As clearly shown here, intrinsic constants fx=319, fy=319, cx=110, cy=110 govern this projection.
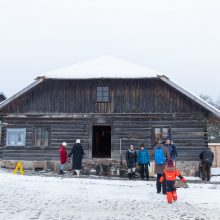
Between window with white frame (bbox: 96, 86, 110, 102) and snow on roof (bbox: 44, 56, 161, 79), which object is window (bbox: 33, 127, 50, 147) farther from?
window with white frame (bbox: 96, 86, 110, 102)

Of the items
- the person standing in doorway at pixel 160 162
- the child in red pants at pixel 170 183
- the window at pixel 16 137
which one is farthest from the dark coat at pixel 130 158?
the window at pixel 16 137

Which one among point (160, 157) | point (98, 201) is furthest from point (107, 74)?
point (98, 201)

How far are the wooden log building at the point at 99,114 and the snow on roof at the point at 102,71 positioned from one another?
0.05m

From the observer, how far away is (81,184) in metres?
11.7

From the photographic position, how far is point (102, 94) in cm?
1759

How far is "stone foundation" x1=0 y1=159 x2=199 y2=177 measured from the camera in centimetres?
1614

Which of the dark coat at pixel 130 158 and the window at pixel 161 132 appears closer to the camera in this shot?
the dark coat at pixel 130 158

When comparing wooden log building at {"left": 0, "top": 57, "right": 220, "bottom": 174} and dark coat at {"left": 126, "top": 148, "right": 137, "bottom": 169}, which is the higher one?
wooden log building at {"left": 0, "top": 57, "right": 220, "bottom": 174}

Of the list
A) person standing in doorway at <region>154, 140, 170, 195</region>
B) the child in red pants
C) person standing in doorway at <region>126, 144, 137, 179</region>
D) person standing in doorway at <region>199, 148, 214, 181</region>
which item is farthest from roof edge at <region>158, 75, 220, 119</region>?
the child in red pants

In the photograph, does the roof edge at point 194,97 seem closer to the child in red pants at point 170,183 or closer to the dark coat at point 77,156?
the dark coat at point 77,156

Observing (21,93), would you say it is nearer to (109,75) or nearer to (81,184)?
(109,75)

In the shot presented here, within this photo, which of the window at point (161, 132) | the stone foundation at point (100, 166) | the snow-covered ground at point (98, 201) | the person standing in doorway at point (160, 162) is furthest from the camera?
the window at point (161, 132)

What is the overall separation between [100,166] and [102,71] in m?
5.09

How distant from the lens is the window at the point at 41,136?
1756cm
